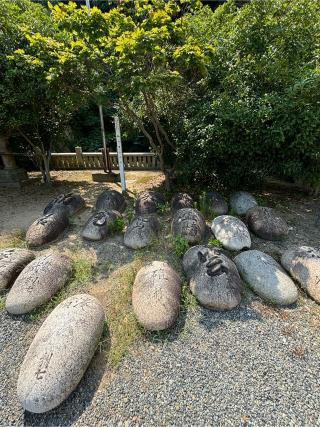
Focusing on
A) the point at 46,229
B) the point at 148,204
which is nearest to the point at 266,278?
the point at 148,204

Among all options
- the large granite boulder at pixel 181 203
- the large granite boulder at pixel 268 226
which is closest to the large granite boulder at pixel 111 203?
the large granite boulder at pixel 181 203

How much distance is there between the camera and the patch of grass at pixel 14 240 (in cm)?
431

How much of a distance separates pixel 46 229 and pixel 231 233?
3.06 m

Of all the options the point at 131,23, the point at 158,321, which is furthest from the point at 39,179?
the point at 158,321

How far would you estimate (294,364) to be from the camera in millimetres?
2420

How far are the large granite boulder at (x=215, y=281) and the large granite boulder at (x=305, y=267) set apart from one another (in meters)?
0.80

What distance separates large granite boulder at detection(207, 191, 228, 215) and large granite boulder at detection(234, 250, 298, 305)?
4.69 feet

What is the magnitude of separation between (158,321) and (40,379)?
1.16 m

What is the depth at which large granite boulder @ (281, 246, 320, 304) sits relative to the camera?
10.2 feet

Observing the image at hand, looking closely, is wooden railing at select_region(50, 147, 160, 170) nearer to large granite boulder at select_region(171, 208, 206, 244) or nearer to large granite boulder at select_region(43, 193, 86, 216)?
large granite boulder at select_region(43, 193, 86, 216)

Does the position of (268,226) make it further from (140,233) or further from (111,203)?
(111,203)

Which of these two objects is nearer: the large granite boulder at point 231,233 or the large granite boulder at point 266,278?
the large granite boulder at point 266,278

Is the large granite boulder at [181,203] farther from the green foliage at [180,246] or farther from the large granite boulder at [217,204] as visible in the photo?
the green foliage at [180,246]

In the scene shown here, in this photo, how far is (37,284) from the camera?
10.2 feet
